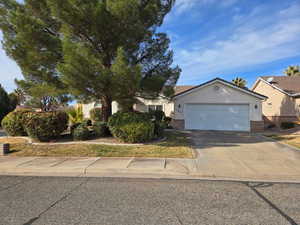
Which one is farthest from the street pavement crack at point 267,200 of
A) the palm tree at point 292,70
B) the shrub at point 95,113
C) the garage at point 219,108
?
the palm tree at point 292,70

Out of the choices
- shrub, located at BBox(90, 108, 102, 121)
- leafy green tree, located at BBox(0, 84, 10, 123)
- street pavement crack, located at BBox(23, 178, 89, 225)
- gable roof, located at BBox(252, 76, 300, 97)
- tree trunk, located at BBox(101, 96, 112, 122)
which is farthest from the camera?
leafy green tree, located at BBox(0, 84, 10, 123)

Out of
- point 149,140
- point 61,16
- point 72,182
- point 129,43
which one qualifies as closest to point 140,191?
point 72,182

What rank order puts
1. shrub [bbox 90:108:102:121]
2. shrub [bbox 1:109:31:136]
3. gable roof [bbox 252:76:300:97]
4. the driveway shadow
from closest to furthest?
the driveway shadow < shrub [bbox 1:109:31:136] < gable roof [bbox 252:76:300:97] < shrub [bbox 90:108:102:121]

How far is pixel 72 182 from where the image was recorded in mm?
4367

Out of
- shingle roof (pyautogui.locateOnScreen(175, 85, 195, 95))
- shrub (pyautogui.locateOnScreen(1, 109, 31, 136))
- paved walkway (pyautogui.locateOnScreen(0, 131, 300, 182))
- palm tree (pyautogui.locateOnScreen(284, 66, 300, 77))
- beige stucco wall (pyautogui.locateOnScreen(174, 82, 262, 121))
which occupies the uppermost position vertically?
palm tree (pyautogui.locateOnScreen(284, 66, 300, 77))

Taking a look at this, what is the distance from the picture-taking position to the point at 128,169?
516 centimetres

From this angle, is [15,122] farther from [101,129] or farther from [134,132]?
[134,132]

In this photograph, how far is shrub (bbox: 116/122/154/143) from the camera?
8.27 metres

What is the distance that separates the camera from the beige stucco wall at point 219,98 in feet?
44.1

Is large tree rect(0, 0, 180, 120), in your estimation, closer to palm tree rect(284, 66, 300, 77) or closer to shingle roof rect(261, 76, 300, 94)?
shingle roof rect(261, 76, 300, 94)

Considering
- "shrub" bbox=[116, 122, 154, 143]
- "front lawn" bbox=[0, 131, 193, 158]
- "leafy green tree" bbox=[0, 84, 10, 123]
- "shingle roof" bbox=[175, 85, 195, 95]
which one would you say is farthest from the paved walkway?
"leafy green tree" bbox=[0, 84, 10, 123]

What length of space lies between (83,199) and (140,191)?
1.22 m

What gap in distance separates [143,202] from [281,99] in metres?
20.4

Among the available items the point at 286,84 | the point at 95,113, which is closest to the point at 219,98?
the point at 286,84
